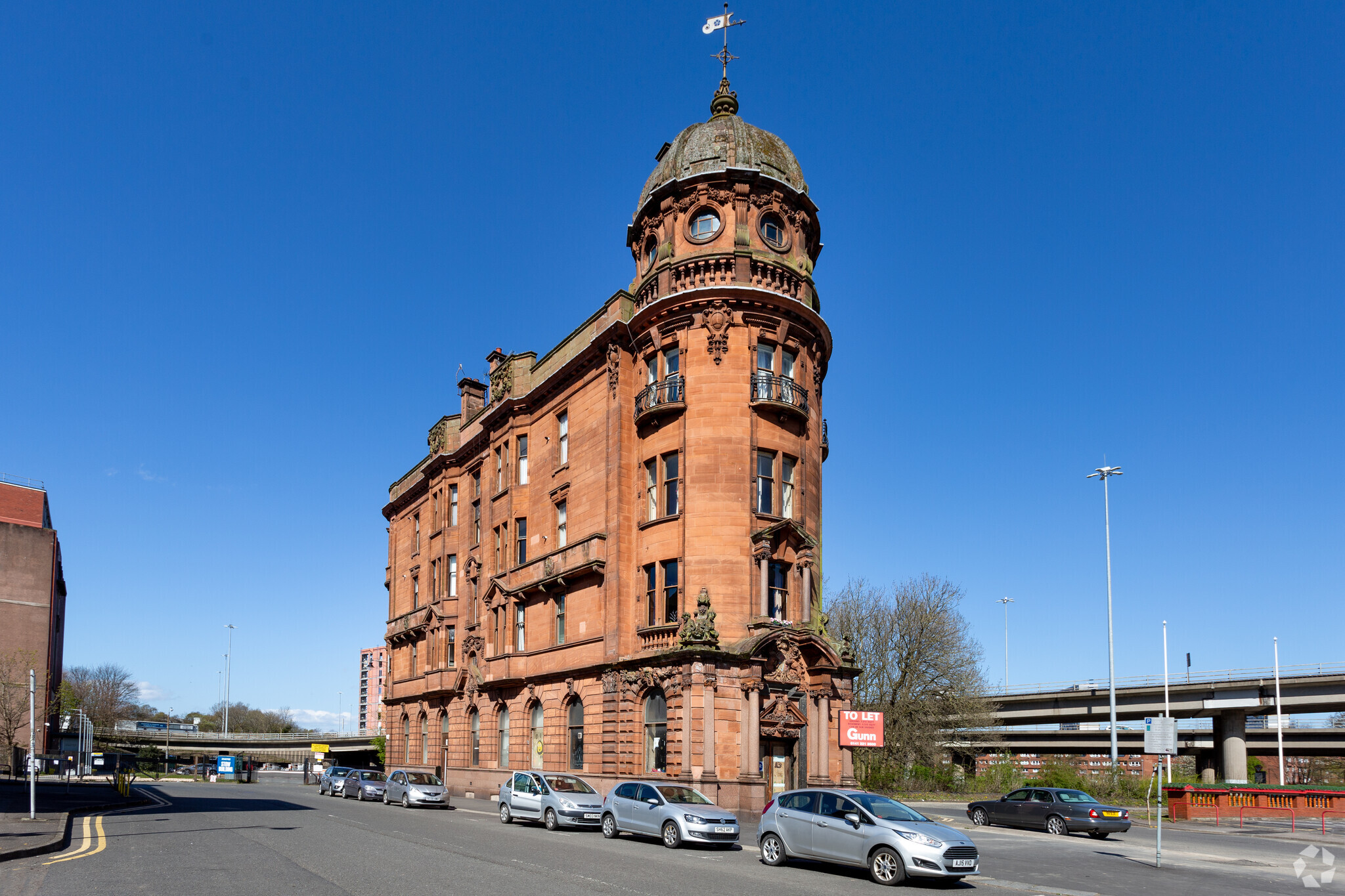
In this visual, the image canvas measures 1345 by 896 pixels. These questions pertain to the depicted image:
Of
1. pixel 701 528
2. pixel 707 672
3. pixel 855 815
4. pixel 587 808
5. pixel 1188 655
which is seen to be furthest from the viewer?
pixel 1188 655

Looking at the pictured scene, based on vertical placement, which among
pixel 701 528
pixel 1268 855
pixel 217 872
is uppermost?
pixel 701 528

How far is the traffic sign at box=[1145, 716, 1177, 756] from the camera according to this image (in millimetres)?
21391

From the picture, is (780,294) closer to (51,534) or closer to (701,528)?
(701,528)

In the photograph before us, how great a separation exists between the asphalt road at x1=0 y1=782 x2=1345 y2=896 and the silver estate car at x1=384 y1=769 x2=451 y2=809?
7998 mm

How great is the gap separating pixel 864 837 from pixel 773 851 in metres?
2.84

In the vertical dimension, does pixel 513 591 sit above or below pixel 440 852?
above

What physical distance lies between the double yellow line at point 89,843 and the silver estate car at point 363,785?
16304 mm

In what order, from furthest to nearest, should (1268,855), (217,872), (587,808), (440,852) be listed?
(587,808) < (1268,855) < (440,852) < (217,872)

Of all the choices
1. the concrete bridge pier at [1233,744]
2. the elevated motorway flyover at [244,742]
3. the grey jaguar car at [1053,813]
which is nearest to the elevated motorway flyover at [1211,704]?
the concrete bridge pier at [1233,744]

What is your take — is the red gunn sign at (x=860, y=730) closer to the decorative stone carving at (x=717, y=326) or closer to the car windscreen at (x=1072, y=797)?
the car windscreen at (x=1072, y=797)

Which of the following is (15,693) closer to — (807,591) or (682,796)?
(807,591)

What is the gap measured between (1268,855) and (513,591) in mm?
29458

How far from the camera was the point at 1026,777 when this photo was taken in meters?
61.3

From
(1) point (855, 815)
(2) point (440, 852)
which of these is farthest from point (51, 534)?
(1) point (855, 815)
